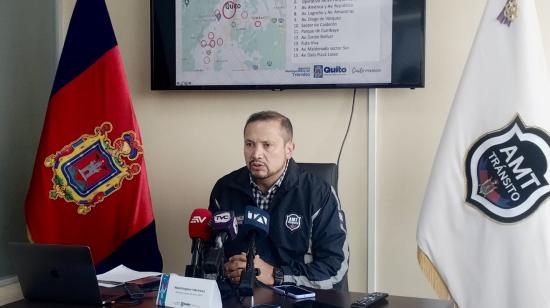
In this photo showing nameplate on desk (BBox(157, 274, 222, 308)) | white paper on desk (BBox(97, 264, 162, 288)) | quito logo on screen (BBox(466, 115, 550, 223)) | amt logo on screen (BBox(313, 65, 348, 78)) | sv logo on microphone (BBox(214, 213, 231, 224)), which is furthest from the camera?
amt logo on screen (BBox(313, 65, 348, 78))

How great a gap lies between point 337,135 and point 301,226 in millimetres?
693

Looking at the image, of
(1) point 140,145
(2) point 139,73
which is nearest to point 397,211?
(1) point 140,145

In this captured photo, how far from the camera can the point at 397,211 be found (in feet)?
9.14

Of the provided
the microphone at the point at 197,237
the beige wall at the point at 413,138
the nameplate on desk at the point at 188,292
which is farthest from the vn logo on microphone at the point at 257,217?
the beige wall at the point at 413,138

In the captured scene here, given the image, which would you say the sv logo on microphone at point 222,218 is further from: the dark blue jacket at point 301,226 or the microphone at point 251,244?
the dark blue jacket at point 301,226

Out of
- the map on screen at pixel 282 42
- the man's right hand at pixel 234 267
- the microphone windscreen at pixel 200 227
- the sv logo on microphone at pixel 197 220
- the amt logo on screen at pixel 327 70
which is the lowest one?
the man's right hand at pixel 234 267

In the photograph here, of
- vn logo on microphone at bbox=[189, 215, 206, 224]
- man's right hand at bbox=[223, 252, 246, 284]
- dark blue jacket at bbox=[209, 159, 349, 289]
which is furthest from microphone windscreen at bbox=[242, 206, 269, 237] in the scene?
dark blue jacket at bbox=[209, 159, 349, 289]

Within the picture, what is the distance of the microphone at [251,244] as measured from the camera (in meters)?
1.66

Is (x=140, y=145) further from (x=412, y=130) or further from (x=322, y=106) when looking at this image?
(x=412, y=130)

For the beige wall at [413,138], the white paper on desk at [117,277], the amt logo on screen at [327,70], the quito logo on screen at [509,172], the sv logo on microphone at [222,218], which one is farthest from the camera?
the amt logo on screen at [327,70]

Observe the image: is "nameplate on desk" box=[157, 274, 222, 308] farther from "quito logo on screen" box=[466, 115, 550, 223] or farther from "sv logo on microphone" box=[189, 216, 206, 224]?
"quito logo on screen" box=[466, 115, 550, 223]

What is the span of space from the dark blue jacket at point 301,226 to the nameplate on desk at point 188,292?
0.63 metres

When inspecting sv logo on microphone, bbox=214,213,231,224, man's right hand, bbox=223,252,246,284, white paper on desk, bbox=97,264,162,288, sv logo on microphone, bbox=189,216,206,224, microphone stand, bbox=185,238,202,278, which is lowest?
white paper on desk, bbox=97,264,162,288

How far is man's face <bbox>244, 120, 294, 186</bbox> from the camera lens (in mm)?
2277
